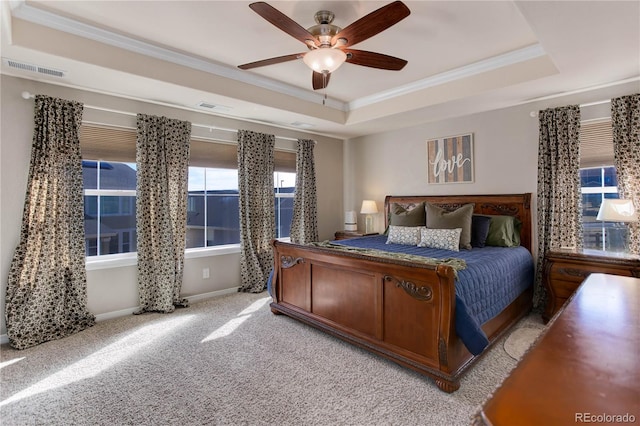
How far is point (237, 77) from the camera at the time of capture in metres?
3.62

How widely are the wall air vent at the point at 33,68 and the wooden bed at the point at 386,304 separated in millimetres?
2536

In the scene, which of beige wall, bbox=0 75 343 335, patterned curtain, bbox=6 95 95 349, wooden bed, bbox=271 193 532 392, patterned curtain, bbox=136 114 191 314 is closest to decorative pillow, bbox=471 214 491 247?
wooden bed, bbox=271 193 532 392

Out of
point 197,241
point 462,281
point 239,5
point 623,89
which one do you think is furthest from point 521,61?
point 197,241

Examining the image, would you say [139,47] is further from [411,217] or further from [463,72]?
[411,217]

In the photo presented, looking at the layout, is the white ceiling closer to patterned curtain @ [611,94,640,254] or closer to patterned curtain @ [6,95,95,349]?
patterned curtain @ [611,94,640,254]

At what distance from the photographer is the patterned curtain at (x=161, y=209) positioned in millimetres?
3660

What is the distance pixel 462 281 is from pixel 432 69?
2.40 metres

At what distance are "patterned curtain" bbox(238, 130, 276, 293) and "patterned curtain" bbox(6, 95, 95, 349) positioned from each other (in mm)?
1799

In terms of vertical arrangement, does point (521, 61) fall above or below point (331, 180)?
above

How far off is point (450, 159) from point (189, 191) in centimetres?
358

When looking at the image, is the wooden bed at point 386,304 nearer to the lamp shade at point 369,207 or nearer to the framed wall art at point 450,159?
the framed wall art at point 450,159

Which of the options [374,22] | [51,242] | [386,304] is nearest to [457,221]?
[386,304]

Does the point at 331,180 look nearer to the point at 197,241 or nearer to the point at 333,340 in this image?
the point at 197,241

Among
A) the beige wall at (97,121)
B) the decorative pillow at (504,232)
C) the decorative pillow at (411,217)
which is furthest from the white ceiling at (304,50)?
the decorative pillow at (504,232)
